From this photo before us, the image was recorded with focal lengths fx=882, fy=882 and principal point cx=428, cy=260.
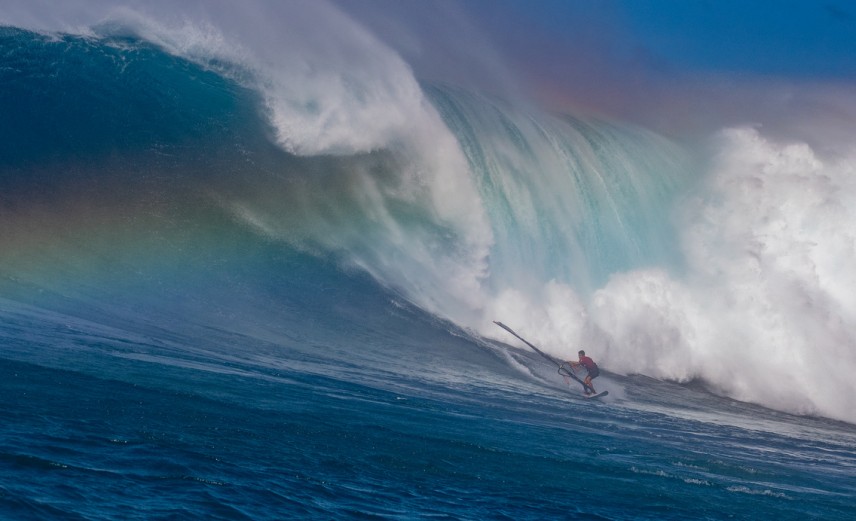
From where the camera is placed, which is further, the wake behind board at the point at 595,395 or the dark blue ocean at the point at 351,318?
the wake behind board at the point at 595,395

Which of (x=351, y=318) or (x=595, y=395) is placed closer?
(x=595, y=395)

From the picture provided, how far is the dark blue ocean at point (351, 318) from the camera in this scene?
20.9 feet

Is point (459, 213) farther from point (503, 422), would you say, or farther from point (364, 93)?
point (503, 422)

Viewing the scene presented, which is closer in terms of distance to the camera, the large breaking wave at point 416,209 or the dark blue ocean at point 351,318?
the dark blue ocean at point 351,318

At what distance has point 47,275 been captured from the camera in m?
11.4

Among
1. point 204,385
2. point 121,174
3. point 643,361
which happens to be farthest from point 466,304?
point 204,385

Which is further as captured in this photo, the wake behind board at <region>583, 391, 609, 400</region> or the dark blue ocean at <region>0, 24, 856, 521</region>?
the wake behind board at <region>583, 391, 609, 400</region>

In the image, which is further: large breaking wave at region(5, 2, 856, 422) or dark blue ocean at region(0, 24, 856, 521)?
large breaking wave at region(5, 2, 856, 422)

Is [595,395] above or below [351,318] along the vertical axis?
below

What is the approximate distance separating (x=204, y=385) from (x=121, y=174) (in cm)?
758

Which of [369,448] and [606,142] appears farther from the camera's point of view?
[606,142]

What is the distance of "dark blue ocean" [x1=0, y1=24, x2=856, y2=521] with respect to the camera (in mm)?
6379

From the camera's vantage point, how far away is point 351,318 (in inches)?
516

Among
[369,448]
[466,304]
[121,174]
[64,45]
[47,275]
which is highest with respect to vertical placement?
[64,45]
